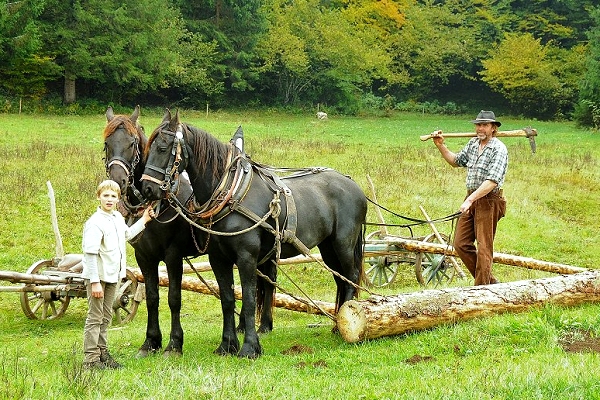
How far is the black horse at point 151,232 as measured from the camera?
7.13 meters

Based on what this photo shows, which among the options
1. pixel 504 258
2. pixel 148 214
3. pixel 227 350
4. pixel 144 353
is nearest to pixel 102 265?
pixel 148 214

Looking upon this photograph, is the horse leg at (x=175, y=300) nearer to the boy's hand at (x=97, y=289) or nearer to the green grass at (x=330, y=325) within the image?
the green grass at (x=330, y=325)

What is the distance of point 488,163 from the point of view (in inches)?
336

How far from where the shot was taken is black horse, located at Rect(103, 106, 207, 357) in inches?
281

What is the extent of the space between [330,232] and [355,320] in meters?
1.58

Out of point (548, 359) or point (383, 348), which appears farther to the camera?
point (383, 348)

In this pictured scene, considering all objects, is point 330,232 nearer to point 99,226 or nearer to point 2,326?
point 99,226

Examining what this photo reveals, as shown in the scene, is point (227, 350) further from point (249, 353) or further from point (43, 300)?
point (43, 300)

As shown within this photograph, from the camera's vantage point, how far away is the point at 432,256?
14.0 metres

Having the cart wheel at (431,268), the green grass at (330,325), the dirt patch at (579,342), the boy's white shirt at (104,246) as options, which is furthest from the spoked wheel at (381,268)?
the boy's white shirt at (104,246)

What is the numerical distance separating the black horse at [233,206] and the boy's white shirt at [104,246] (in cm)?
49

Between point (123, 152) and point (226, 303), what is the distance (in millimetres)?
1929

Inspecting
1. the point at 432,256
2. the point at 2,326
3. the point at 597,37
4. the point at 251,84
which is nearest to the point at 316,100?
the point at 251,84

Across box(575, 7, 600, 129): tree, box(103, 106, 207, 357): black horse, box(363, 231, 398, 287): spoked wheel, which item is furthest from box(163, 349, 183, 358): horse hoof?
box(575, 7, 600, 129): tree
